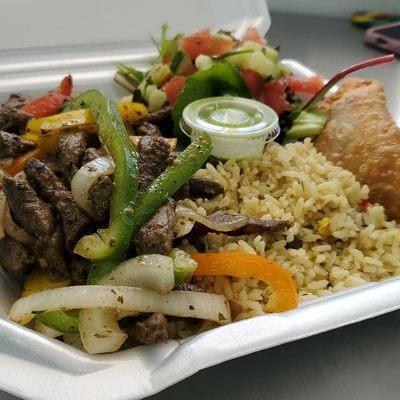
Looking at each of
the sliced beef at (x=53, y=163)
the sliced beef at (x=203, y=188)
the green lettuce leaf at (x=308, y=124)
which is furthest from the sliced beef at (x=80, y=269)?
the green lettuce leaf at (x=308, y=124)

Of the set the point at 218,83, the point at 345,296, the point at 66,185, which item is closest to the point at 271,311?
the point at 345,296

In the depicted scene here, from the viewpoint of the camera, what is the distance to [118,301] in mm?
1315

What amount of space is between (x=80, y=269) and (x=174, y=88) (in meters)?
1.18

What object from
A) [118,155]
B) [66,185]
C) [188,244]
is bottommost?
[188,244]

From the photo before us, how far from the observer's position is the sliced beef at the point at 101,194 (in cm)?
147

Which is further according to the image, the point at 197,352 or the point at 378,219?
the point at 378,219

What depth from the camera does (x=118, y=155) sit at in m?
1.54

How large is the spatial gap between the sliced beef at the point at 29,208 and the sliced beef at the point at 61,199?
38 mm

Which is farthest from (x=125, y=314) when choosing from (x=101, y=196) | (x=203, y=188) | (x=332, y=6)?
(x=332, y=6)

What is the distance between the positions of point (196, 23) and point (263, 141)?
4.33 ft

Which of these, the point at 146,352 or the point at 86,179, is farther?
the point at 86,179

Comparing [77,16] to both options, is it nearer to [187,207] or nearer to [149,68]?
[149,68]

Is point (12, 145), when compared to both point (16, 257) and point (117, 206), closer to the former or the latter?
point (16, 257)

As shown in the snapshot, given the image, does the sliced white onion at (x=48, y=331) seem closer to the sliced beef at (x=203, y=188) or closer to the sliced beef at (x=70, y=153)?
the sliced beef at (x=70, y=153)
